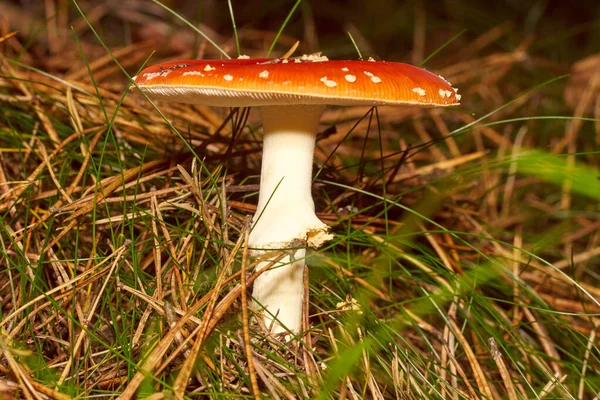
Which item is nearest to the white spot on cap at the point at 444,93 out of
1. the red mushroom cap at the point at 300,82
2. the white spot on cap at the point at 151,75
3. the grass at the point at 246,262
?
the red mushroom cap at the point at 300,82

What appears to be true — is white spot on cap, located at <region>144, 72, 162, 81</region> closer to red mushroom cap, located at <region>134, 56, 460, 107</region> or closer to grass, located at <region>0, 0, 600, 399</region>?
red mushroom cap, located at <region>134, 56, 460, 107</region>

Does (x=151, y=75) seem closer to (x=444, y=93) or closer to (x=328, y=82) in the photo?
(x=328, y=82)

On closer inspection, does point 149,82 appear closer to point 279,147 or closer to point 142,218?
point 279,147

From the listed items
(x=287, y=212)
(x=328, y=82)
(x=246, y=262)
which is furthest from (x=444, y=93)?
(x=246, y=262)

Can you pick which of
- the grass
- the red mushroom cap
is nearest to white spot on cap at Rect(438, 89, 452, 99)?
the red mushroom cap

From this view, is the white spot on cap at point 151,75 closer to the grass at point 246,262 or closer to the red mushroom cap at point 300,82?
the red mushroom cap at point 300,82

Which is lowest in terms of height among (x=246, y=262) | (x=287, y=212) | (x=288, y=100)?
(x=246, y=262)
